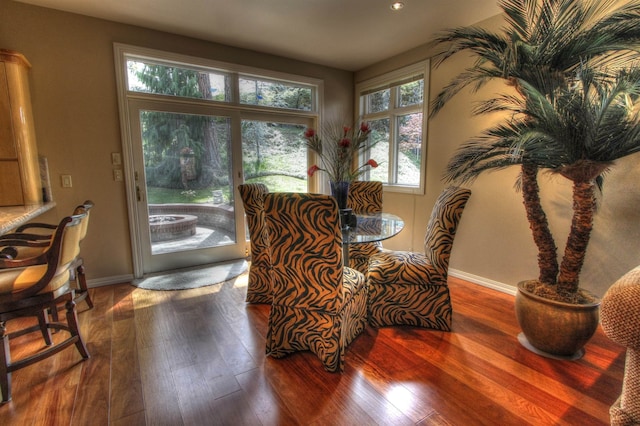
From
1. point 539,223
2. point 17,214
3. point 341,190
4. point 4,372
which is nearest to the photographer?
point 4,372

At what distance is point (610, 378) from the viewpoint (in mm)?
1757

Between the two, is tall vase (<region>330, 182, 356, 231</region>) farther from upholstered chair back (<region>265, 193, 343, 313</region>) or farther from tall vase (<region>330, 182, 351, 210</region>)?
upholstered chair back (<region>265, 193, 343, 313</region>)

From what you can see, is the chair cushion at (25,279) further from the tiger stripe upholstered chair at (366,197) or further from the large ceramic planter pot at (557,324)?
the large ceramic planter pot at (557,324)

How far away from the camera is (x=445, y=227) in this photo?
2203mm

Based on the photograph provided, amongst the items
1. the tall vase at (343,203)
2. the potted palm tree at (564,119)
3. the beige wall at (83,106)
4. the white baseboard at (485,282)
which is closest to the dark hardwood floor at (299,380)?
the potted palm tree at (564,119)

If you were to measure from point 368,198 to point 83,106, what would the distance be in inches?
→ 118

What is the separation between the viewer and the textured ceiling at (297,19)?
8.77ft

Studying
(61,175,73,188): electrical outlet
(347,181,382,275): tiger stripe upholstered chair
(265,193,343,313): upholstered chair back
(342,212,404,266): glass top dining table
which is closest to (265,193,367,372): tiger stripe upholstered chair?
(265,193,343,313): upholstered chair back

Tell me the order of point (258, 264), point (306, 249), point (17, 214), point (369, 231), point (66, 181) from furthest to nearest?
point (66, 181) → point (258, 264) → point (369, 231) → point (17, 214) → point (306, 249)

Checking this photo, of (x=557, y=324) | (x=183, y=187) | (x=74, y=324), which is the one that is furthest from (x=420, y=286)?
(x=183, y=187)

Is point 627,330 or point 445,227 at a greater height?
point 445,227

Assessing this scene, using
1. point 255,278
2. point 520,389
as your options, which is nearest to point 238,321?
point 255,278

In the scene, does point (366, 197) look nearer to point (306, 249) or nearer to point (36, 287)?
point (306, 249)

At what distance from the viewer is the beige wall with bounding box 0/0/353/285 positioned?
2.73 m
